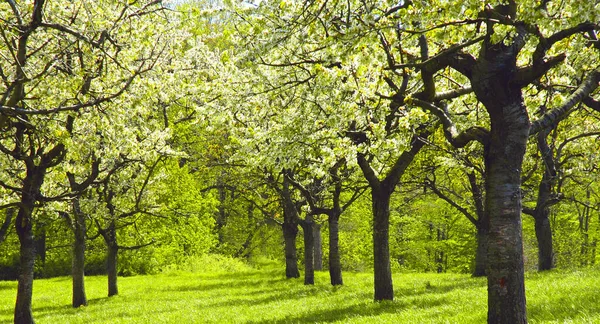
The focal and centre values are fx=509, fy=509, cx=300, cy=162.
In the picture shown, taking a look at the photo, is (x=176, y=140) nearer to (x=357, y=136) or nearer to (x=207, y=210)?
(x=207, y=210)

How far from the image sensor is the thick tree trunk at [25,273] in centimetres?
1628

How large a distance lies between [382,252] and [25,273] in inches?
459

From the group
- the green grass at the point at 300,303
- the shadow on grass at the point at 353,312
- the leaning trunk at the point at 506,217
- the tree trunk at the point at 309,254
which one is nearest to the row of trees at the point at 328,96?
the leaning trunk at the point at 506,217

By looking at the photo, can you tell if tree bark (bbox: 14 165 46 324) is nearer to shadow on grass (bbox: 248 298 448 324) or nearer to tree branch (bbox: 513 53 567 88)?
shadow on grass (bbox: 248 298 448 324)

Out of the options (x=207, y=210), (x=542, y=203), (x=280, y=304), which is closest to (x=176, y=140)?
(x=207, y=210)

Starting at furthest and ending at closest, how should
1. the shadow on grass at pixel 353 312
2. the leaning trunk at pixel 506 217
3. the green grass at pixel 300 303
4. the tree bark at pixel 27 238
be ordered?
the tree bark at pixel 27 238 < the shadow on grass at pixel 353 312 < the green grass at pixel 300 303 < the leaning trunk at pixel 506 217

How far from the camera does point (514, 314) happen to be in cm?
884

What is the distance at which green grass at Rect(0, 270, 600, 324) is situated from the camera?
1210 centimetres

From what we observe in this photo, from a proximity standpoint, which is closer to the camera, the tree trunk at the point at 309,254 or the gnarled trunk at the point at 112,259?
the gnarled trunk at the point at 112,259

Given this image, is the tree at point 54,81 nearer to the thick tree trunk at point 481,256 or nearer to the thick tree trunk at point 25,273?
the thick tree trunk at point 25,273

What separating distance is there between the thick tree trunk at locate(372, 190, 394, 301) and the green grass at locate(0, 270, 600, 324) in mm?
535

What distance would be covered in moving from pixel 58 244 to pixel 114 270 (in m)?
20.8

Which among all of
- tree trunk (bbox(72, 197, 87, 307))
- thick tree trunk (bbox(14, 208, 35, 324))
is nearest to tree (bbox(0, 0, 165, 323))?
thick tree trunk (bbox(14, 208, 35, 324))

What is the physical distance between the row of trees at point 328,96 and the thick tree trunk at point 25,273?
0.05 metres
